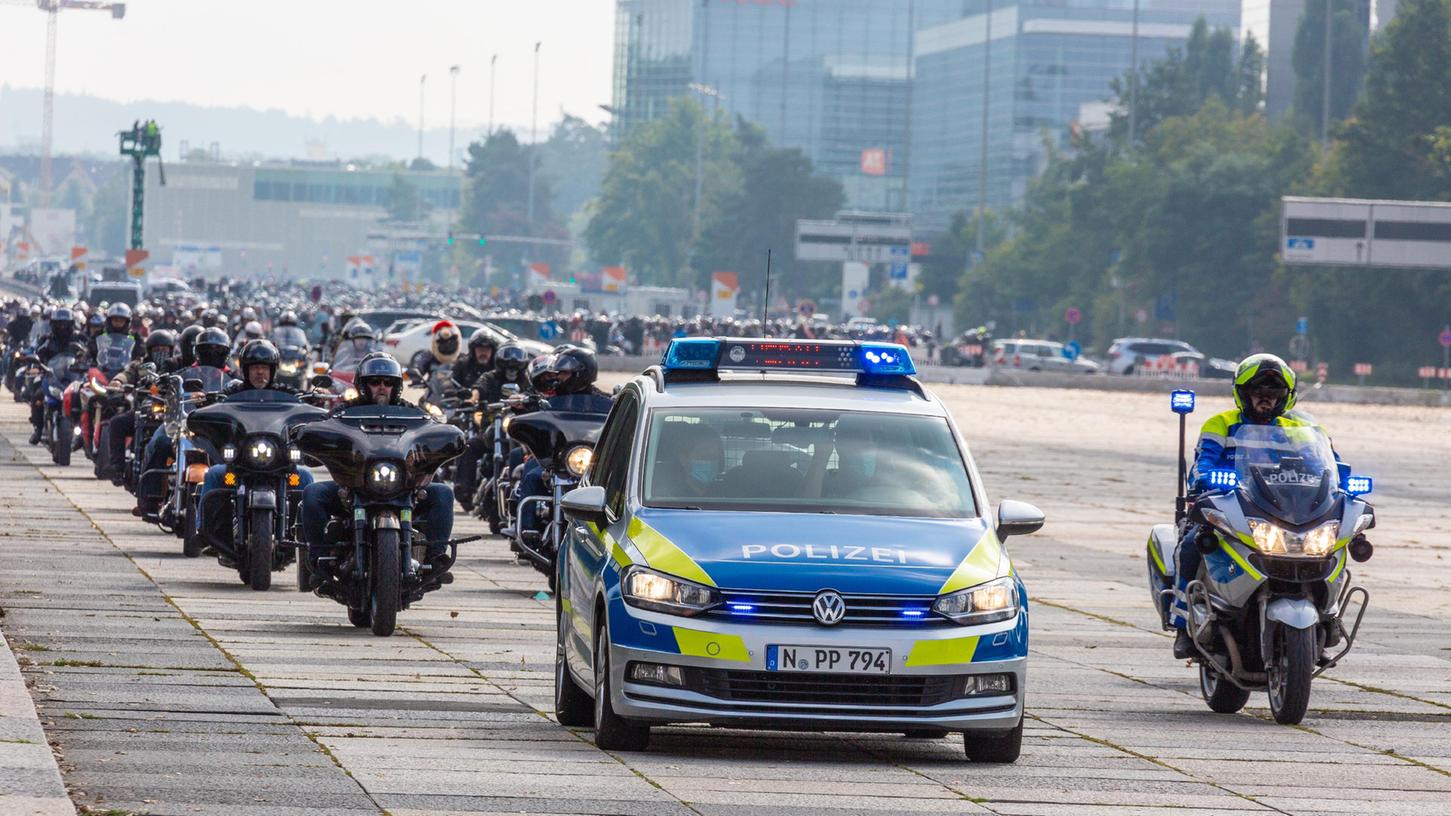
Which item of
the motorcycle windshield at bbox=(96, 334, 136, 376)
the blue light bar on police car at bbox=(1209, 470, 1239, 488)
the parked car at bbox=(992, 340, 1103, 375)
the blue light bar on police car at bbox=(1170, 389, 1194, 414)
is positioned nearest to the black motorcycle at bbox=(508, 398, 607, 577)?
the blue light bar on police car at bbox=(1170, 389, 1194, 414)

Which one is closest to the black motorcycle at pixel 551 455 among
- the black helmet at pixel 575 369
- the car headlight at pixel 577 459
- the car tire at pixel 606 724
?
the car headlight at pixel 577 459

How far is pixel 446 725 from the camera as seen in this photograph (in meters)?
10.1

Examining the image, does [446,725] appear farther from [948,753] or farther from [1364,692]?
[1364,692]

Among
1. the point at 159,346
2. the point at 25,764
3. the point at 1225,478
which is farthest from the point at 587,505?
the point at 159,346

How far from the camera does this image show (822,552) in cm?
921

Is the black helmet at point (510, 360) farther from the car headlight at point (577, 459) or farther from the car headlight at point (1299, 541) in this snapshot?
the car headlight at point (1299, 541)

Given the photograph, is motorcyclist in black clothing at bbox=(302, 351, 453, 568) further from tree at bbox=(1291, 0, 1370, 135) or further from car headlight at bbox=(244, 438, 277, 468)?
tree at bbox=(1291, 0, 1370, 135)

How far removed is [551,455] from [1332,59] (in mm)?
98202

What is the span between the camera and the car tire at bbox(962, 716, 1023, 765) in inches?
371

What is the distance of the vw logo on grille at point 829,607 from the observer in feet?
29.6

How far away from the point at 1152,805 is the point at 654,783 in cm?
157

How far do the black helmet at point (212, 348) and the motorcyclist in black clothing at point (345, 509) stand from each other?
498 cm

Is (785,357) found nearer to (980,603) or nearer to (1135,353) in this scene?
(980,603)

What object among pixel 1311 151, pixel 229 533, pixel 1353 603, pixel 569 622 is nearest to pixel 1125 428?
pixel 1353 603
